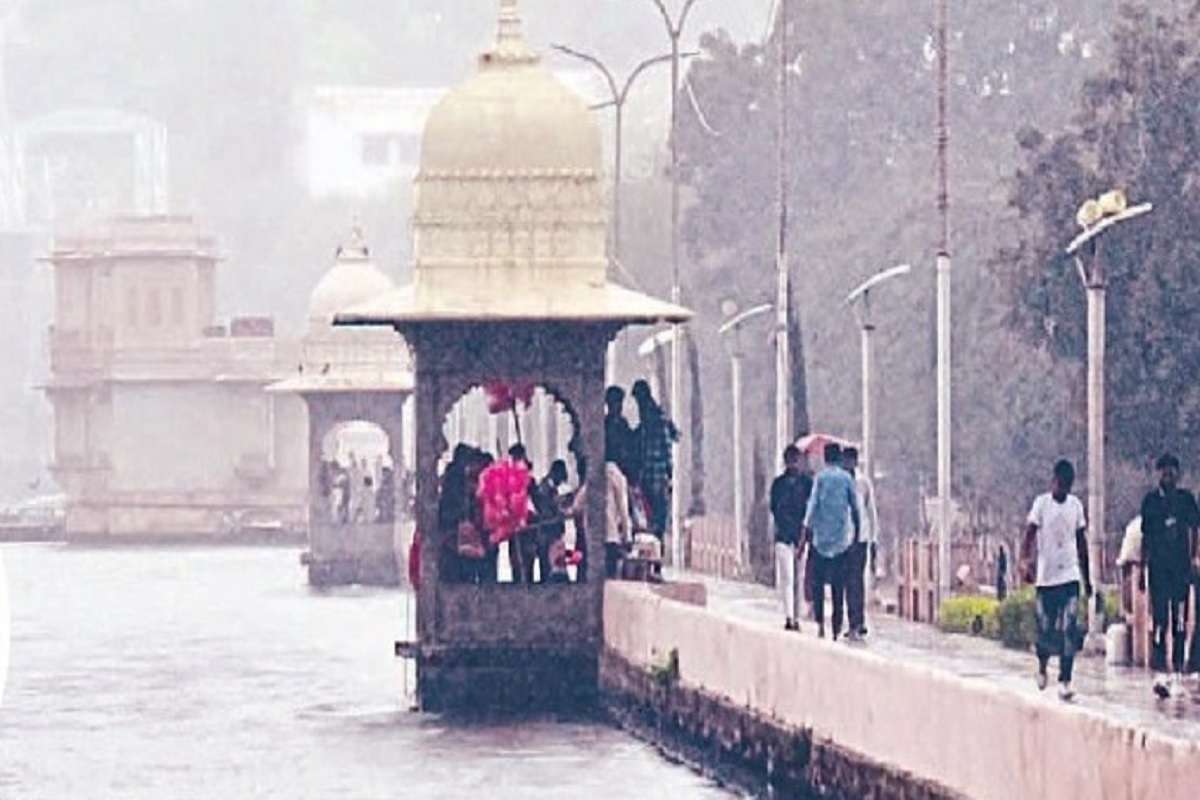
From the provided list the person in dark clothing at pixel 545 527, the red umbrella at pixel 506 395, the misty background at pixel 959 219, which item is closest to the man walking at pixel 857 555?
the person in dark clothing at pixel 545 527

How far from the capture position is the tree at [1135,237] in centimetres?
6381

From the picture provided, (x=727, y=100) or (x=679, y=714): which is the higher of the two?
(x=727, y=100)

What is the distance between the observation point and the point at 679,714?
130 feet

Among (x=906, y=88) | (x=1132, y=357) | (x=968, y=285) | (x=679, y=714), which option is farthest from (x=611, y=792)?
(x=906, y=88)

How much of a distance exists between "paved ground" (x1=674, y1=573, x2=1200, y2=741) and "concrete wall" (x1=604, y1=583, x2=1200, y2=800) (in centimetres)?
27

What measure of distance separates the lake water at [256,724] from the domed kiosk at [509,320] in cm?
77

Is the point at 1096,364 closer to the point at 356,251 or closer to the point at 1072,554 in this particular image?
the point at 1072,554

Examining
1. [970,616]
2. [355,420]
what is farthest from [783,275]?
[970,616]

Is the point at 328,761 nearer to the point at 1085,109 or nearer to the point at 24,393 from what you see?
the point at 1085,109

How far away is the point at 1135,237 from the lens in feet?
212

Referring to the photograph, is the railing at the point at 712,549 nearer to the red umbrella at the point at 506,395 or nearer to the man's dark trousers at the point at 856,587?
the red umbrella at the point at 506,395

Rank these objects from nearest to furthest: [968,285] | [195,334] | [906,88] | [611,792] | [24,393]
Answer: [611,792] → [968,285] → [906,88] → [195,334] → [24,393]

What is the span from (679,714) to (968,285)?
43.0 meters

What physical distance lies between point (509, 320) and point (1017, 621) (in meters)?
5.37
